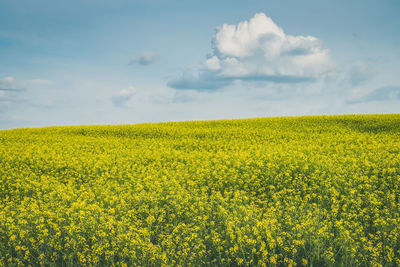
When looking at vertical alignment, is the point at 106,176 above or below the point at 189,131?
below

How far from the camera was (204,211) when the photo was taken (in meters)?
7.76

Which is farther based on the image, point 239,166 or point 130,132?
point 130,132

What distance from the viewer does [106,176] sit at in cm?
1334

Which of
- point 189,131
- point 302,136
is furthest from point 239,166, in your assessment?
point 189,131

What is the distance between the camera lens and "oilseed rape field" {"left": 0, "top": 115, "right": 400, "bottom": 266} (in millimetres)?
5535

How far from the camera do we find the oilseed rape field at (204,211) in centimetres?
554

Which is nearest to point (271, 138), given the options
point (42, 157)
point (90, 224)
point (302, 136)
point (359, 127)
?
point (302, 136)

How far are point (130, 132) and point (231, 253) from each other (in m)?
26.7

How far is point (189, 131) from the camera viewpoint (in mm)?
27906

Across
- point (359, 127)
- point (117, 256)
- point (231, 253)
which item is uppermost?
point (359, 127)

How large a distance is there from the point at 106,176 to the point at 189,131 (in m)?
15.2

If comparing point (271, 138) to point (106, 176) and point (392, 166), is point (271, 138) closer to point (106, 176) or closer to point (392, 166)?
point (392, 166)

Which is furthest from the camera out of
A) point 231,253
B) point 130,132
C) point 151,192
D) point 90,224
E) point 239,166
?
point 130,132

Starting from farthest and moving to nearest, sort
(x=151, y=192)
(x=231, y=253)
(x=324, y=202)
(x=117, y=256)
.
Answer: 1. (x=151, y=192)
2. (x=324, y=202)
3. (x=117, y=256)
4. (x=231, y=253)
